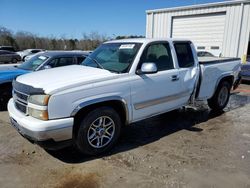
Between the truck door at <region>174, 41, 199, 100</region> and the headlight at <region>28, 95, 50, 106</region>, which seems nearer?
the headlight at <region>28, 95, 50, 106</region>

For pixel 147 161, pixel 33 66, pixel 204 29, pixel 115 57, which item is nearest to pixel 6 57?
pixel 204 29

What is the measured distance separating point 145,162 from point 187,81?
2.08 m

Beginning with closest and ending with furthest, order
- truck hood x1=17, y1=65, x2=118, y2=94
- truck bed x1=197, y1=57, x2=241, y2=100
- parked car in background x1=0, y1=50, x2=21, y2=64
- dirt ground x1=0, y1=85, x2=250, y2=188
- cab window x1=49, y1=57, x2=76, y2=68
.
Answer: dirt ground x1=0, y1=85, x2=250, y2=188, truck hood x1=17, y1=65, x2=118, y2=94, truck bed x1=197, y1=57, x2=241, y2=100, cab window x1=49, y1=57, x2=76, y2=68, parked car in background x1=0, y1=50, x2=21, y2=64

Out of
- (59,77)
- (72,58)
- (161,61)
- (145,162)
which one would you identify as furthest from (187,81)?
(72,58)

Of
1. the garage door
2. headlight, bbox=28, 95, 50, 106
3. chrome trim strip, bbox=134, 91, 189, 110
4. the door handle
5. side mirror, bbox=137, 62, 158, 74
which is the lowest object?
chrome trim strip, bbox=134, 91, 189, 110

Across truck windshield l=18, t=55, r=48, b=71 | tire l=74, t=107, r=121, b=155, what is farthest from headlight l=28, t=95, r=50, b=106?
truck windshield l=18, t=55, r=48, b=71

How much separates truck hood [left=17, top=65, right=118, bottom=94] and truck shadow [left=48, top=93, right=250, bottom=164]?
120cm

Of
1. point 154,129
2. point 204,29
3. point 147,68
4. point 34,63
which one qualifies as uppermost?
point 204,29

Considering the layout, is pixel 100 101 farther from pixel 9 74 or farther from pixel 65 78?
pixel 9 74

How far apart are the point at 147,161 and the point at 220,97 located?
362cm

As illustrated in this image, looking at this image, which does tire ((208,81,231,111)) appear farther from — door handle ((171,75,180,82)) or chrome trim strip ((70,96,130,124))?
chrome trim strip ((70,96,130,124))

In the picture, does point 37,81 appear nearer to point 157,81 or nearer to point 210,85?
point 157,81

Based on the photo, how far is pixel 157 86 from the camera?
432cm

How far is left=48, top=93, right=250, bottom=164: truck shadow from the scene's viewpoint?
3.91 metres
